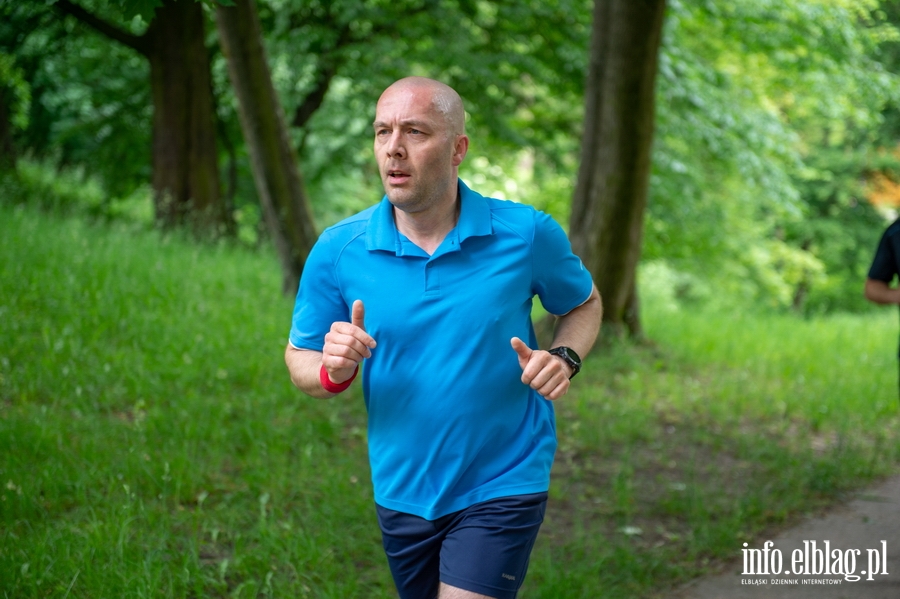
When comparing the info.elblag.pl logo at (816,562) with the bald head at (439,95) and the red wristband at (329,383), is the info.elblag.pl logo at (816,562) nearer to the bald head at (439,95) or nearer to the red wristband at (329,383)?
the red wristband at (329,383)

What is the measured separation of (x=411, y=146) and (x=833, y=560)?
382cm

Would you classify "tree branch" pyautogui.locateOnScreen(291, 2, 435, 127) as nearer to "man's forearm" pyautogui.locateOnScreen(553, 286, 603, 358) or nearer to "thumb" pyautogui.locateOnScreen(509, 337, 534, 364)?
"man's forearm" pyautogui.locateOnScreen(553, 286, 603, 358)

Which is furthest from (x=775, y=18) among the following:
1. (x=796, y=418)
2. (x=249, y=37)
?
(x=249, y=37)

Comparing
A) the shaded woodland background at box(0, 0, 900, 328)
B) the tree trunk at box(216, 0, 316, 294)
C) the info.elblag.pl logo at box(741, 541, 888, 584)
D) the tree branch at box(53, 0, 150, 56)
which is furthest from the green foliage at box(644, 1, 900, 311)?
the info.elblag.pl logo at box(741, 541, 888, 584)

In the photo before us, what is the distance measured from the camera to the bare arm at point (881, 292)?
17.6ft

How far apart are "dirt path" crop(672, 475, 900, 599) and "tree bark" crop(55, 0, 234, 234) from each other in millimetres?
8955

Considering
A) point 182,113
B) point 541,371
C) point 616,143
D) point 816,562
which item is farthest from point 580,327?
point 182,113

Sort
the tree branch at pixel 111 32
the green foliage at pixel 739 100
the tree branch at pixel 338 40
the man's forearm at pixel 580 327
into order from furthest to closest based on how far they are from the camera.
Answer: the tree branch at pixel 338 40 < the green foliage at pixel 739 100 < the tree branch at pixel 111 32 < the man's forearm at pixel 580 327

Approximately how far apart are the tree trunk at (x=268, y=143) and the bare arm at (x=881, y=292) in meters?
5.58

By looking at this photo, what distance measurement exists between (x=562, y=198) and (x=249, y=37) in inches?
403

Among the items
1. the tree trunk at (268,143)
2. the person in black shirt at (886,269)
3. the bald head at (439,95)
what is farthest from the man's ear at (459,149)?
the tree trunk at (268,143)

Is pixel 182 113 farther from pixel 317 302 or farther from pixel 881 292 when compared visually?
pixel 317 302

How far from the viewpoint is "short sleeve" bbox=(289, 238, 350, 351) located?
284 cm

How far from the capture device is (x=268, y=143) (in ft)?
31.0
